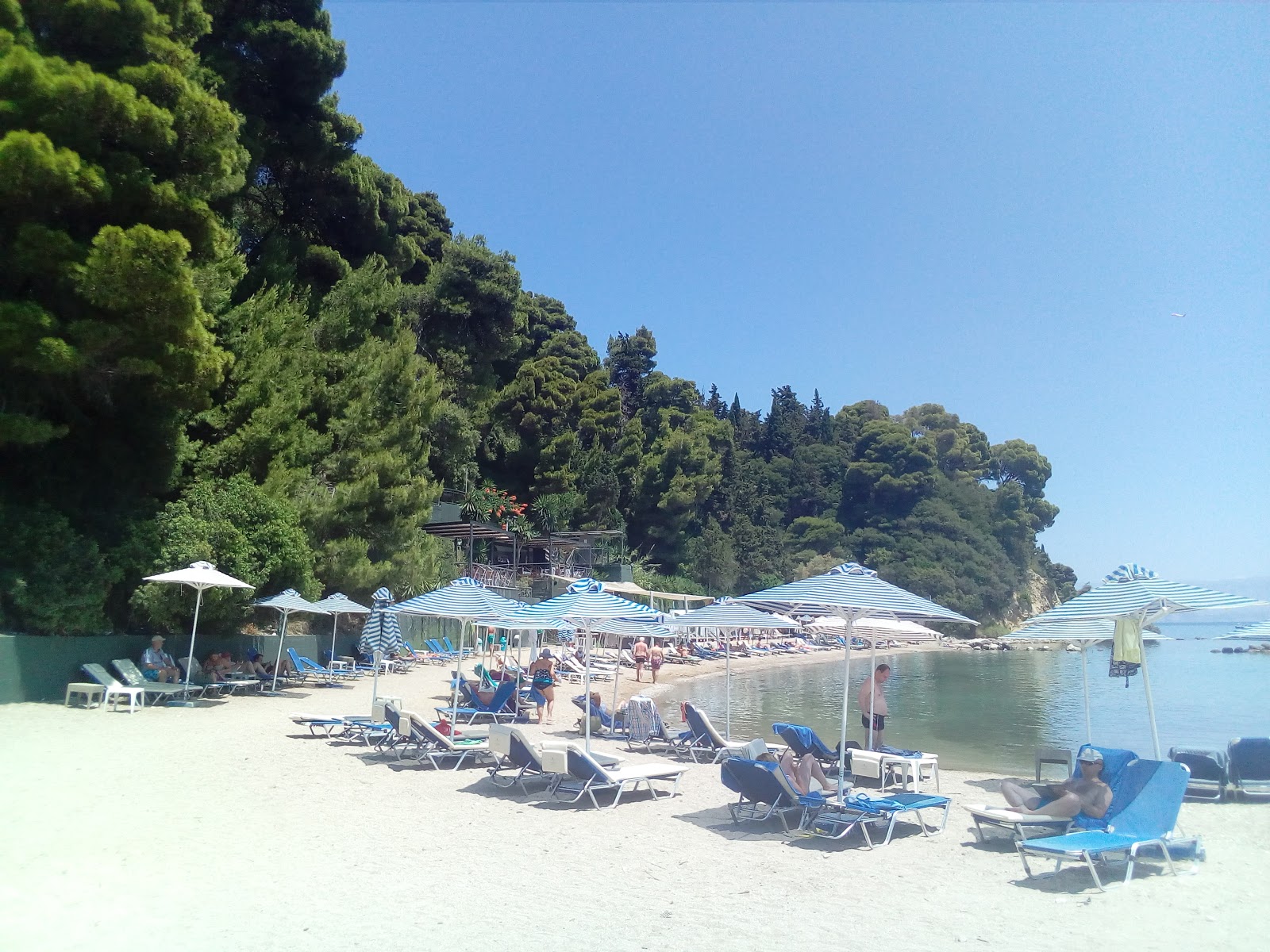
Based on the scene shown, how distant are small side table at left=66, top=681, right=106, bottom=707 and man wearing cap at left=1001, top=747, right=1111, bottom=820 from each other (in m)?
12.2

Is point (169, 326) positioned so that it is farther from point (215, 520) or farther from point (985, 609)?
point (985, 609)

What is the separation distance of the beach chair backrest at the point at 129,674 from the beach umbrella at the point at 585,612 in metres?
6.42

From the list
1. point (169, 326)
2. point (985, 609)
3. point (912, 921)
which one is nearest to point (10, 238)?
point (169, 326)

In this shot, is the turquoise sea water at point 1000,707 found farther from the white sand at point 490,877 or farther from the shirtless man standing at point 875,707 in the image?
the white sand at point 490,877

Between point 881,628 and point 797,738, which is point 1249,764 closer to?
point 881,628

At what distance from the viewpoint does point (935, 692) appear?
29.8 m

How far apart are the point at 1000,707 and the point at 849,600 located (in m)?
20.7

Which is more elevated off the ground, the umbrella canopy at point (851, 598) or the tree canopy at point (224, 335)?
the tree canopy at point (224, 335)

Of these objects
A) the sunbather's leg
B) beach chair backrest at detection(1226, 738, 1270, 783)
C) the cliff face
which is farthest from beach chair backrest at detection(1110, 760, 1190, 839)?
the cliff face

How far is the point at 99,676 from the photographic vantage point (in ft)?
41.3

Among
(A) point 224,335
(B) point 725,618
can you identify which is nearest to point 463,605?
(B) point 725,618

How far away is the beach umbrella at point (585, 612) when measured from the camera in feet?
29.0

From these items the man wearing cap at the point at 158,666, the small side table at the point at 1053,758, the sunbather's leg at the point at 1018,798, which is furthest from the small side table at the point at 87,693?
the small side table at the point at 1053,758

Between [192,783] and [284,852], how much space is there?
2741mm
